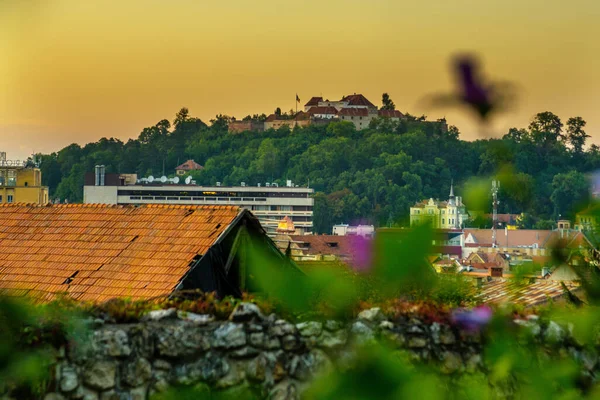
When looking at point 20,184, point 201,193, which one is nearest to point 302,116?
point 201,193

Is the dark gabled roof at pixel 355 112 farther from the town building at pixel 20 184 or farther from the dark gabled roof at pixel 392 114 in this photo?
the town building at pixel 20 184

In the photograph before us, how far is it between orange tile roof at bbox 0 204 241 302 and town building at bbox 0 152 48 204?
70077 mm

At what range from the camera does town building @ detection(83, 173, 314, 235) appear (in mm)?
139375

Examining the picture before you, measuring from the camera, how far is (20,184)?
88.0 m

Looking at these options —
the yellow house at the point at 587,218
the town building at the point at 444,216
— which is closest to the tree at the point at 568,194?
the yellow house at the point at 587,218

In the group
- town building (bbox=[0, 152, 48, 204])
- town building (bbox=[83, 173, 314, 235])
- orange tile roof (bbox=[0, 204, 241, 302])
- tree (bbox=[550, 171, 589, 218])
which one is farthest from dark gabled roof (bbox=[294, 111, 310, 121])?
tree (bbox=[550, 171, 589, 218])

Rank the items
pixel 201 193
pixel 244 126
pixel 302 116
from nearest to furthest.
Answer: pixel 201 193
pixel 244 126
pixel 302 116

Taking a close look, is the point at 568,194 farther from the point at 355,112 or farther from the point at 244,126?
the point at 244,126

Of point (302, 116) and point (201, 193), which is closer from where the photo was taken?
point (201, 193)

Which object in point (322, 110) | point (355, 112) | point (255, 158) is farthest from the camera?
point (322, 110)

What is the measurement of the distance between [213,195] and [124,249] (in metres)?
137

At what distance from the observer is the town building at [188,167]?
17512 cm

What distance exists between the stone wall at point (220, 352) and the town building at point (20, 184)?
248ft

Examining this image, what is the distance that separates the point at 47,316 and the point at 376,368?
125 cm
